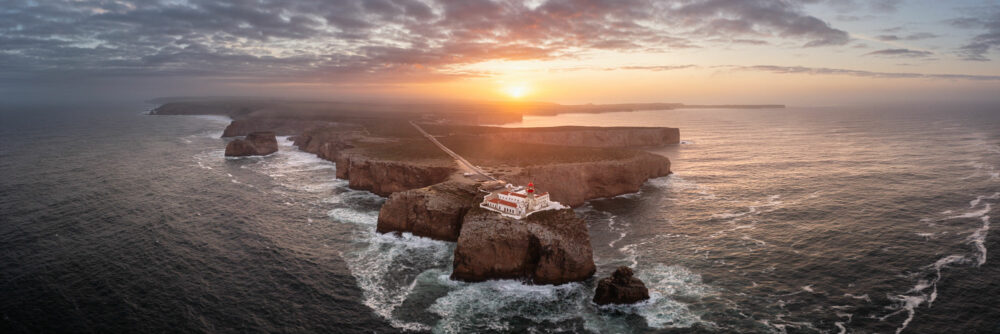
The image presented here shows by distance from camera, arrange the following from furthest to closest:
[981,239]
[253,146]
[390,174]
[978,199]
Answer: [253,146] → [390,174] → [978,199] → [981,239]

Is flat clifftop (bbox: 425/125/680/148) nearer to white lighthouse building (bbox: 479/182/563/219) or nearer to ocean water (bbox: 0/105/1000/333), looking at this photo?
ocean water (bbox: 0/105/1000/333)

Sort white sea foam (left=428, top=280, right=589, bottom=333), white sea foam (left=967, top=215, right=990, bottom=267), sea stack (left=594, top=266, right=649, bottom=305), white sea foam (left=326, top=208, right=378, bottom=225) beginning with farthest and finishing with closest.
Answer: white sea foam (left=326, top=208, right=378, bottom=225) < white sea foam (left=967, top=215, right=990, bottom=267) < sea stack (left=594, top=266, right=649, bottom=305) < white sea foam (left=428, top=280, right=589, bottom=333)

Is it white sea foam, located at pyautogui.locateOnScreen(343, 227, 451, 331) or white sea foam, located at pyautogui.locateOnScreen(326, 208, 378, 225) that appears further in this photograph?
white sea foam, located at pyautogui.locateOnScreen(326, 208, 378, 225)

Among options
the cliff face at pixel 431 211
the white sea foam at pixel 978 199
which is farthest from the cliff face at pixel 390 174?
the white sea foam at pixel 978 199

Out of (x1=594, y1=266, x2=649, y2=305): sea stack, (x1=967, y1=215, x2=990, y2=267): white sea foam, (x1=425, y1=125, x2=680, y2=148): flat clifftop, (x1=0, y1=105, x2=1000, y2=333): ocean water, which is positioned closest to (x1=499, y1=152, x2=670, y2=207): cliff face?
(x1=0, y1=105, x2=1000, y2=333): ocean water

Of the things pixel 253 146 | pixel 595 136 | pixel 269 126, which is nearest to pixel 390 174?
pixel 253 146

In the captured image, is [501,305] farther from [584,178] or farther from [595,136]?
[595,136]

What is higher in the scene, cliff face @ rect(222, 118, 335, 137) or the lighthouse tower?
cliff face @ rect(222, 118, 335, 137)

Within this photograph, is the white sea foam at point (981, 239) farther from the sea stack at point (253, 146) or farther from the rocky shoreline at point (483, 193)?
the sea stack at point (253, 146)
